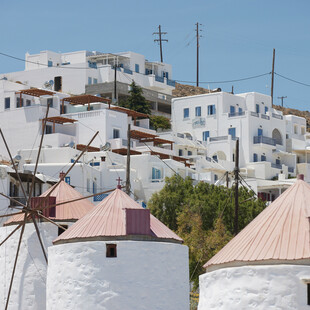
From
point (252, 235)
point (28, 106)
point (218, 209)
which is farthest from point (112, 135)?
point (252, 235)

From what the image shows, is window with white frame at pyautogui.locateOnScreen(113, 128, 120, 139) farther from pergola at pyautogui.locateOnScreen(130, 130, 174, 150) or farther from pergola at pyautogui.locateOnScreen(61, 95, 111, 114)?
pergola at pyautogui.locateOnScreen(61, 95, 111, 114)

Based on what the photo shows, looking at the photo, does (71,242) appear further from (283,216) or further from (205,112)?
(205,112)

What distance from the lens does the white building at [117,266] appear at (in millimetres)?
34125

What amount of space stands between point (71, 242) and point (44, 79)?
61071 mm

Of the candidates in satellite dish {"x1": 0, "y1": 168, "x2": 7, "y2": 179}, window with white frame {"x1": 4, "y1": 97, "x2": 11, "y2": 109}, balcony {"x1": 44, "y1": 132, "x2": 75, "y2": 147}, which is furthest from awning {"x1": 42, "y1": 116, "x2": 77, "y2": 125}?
satellite dish {"x1": 0, "y1": 168, "x2": 7, "y2": 179}

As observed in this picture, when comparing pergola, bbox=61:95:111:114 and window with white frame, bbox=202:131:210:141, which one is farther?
window with white frame, bbox=202:131:210:141

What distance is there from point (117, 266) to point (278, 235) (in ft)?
25.7

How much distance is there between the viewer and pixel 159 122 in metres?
95.1

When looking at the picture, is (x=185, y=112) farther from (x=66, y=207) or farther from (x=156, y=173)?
(x=66, y=207)

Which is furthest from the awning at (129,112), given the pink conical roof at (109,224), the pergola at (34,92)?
the pink conical roof at (109,224)

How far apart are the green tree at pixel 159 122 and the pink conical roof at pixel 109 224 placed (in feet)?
186

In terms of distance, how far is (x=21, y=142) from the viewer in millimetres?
78188

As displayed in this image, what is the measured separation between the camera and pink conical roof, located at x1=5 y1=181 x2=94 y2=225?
41531mm

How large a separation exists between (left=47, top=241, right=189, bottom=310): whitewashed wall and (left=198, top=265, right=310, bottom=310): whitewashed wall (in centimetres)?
626
